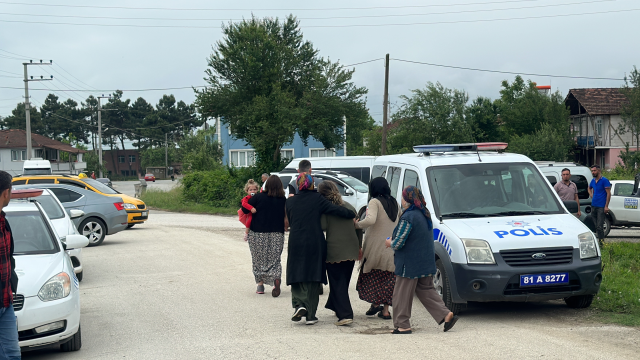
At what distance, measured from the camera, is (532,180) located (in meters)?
9.23

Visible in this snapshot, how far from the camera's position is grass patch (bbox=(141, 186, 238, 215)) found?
3231 centimetres

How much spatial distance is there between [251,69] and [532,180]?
99.0 ft

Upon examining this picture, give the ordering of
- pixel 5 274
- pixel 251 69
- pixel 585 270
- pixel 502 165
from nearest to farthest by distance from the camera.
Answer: pixel 5 274, pixel 585 270, pixel 502 165, pixel 251 69

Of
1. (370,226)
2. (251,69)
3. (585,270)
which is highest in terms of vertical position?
(251,69)

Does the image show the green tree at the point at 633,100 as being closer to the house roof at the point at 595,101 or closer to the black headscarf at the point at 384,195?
the house roof at the point at 595,101

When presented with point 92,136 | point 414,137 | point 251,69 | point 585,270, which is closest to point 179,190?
point 251,69

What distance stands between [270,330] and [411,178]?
3.27 meters

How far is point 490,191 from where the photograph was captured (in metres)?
9.06

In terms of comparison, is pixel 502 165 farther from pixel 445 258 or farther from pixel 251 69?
pixel 251 69

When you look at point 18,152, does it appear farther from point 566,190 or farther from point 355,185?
point 566,190

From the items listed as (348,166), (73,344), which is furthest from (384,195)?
(348,166)

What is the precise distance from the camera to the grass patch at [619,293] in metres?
8.12

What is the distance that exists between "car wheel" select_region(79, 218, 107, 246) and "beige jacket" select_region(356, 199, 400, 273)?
11488mm

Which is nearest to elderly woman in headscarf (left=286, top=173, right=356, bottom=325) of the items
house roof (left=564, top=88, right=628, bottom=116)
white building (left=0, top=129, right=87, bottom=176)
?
house roof (left=564, top=88, right=628, bottom=116)
